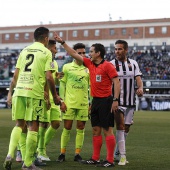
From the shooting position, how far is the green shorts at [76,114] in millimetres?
10555

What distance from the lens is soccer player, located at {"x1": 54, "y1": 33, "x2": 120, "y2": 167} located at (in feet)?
30.9

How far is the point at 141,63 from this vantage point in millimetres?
69250

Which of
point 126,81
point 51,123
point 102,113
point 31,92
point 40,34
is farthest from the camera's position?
point 51,123

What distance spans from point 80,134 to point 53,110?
29.9 inches

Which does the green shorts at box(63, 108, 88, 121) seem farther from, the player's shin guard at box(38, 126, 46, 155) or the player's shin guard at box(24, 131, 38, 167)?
the player's shin guard at box(24, 131, 38, 167)

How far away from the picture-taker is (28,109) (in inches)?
331

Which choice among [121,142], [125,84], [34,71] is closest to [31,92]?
[34,71]

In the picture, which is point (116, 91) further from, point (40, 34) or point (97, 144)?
point (40, 34)

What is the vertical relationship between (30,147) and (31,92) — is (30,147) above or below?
below

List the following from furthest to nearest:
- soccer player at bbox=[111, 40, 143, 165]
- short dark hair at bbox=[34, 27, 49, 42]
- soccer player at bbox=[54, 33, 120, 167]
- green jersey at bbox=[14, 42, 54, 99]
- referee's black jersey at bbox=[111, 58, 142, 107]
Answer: referee's black jersey at bbox=[111, 58, 142, 107] → soccer player at bbox=[111, 40, 143, 165] → soccer player at bbox=[54, 33, 120, 167] → short dark hair at bbox=[34, 27, 49, 42] → green jersey at bbox=[14, 42, 54, 99]

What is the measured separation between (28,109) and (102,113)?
167cm

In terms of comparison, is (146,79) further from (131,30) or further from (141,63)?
(131,30)

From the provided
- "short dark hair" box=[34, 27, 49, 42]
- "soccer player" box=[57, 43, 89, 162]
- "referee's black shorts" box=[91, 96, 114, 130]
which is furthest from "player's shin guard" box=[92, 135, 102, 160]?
"short dark hair" box=[34, 27, 49, 42]

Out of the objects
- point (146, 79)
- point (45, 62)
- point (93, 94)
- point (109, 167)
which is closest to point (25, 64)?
point (45, 62)
